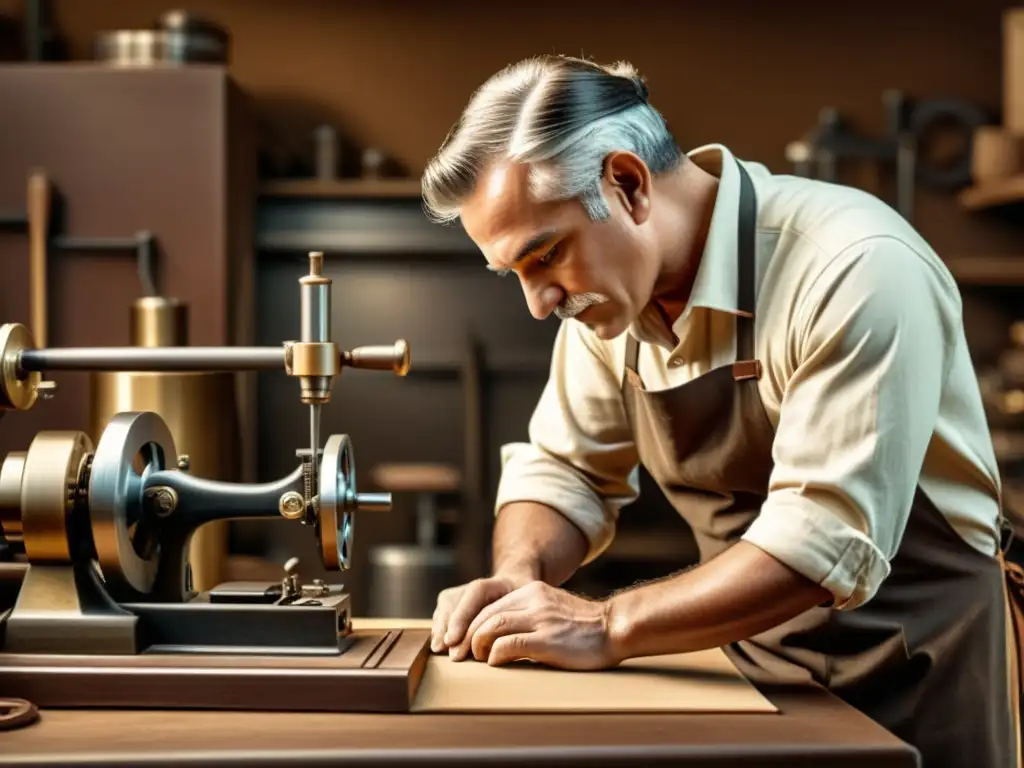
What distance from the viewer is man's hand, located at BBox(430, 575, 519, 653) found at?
166 centimetres

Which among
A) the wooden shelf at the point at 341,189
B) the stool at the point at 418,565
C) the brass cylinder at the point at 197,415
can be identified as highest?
the wooden shelf at the point at 341,189

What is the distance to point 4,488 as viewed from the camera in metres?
1.53

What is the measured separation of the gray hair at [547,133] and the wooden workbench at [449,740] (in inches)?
26.4

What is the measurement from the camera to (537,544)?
77.0 inches

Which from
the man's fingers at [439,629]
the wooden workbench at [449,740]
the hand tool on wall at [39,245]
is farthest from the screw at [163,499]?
the hand tool on wall at [39,245]

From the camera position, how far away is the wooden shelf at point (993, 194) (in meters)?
4.35

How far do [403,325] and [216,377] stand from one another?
9.39 feet

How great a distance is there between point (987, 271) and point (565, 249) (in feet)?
10.8

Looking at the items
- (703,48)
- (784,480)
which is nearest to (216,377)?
(784,480)

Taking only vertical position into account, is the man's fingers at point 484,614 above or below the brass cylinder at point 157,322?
below

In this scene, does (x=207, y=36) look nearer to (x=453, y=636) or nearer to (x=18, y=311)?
(x=18, y=311)

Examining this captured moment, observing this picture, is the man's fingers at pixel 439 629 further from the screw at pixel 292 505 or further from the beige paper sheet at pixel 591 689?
the screw at pixel 292 505

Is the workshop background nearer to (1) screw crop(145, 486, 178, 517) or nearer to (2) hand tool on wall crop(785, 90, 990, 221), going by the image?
(2) hand tool on wall crop(785, 90, 990, 221)

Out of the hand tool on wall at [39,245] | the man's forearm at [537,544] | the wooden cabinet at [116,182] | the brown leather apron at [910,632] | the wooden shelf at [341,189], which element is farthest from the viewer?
the wooden shelf at [341,189]
